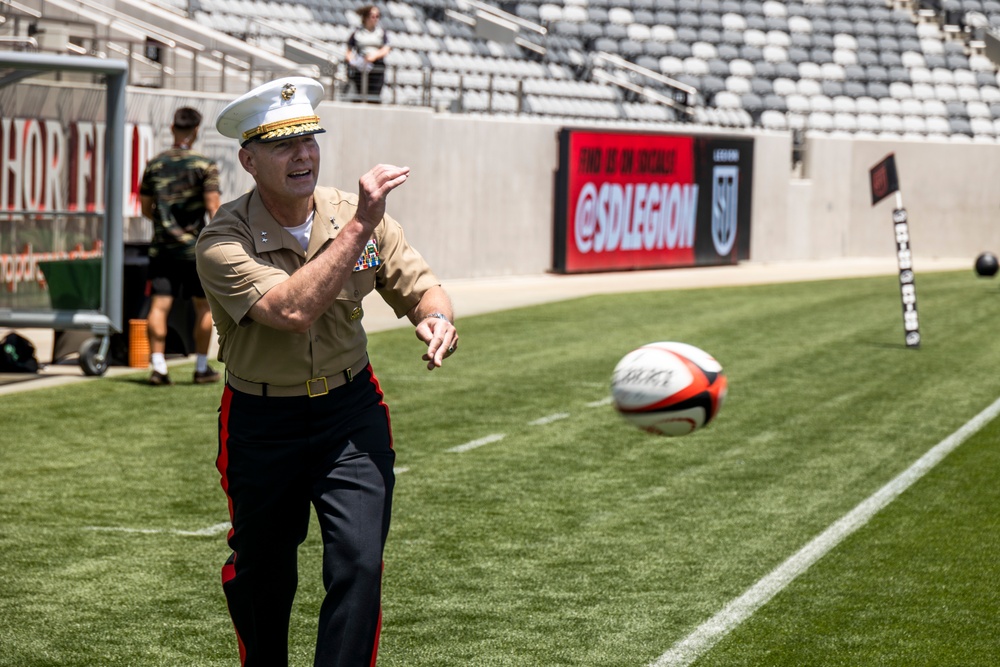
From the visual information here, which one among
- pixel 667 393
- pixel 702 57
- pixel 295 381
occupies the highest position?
pixel 702 57

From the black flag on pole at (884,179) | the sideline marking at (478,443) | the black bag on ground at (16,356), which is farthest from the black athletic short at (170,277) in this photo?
the black flag on pole at (884,179)

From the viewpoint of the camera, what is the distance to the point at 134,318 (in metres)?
12.7

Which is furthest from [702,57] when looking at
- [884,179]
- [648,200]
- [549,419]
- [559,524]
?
[559,524]

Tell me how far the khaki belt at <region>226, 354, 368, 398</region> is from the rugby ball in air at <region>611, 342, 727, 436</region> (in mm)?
1454

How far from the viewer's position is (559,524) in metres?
Answer: 7.52

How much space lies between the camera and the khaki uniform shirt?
13.7ft

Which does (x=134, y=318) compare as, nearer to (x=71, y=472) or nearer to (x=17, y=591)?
(x=71, y=472)

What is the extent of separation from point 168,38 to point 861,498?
13.4 metres

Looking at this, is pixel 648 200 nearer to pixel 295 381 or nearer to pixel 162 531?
pixel 162 531

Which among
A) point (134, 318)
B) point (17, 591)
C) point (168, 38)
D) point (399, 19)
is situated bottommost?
point (17, 591)

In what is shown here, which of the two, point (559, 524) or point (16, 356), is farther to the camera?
point (16, 356)

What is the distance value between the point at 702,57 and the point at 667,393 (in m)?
29.7

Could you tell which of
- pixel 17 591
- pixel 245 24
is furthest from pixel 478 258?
pixel 17 591

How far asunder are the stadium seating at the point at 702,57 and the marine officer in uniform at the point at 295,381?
19.3 metres
